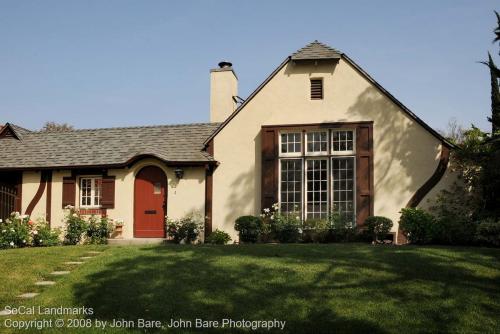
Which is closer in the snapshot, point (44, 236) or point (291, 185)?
point (291, 185)

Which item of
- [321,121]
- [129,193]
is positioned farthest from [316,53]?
[129,193]

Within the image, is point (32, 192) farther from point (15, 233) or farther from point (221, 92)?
point (221, 92)

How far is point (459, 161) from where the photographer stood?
14109 mm

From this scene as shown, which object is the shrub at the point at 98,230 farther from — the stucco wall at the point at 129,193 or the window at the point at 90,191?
the window at the point at 90,191

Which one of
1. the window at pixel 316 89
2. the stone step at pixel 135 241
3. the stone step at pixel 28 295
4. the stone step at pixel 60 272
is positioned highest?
the window at pixel 316 89

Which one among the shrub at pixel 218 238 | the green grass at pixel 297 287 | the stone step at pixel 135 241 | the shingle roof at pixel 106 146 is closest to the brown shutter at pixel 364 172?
the green grass at pixel 297 287

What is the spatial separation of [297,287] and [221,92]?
11.5 m

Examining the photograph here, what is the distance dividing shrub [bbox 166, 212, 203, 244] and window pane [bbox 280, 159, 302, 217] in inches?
105

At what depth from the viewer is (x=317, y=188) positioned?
591 inches

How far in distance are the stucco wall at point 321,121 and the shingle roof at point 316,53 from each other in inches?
11.9

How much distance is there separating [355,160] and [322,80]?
2.65 metres

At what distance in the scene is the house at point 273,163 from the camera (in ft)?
48.2

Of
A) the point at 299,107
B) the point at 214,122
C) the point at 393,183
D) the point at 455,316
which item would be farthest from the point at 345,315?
the point at 214,122

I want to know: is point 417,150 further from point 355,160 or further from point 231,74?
point 231,74
